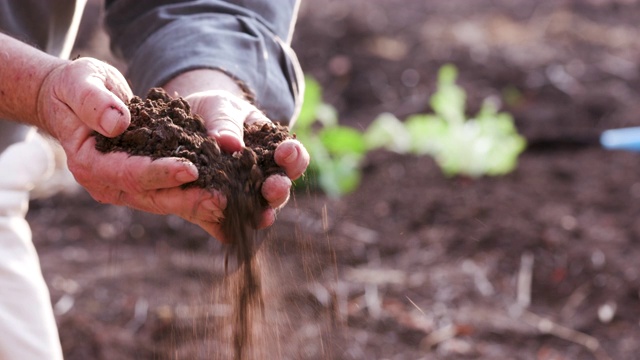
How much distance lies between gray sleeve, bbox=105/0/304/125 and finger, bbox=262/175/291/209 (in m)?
0.40

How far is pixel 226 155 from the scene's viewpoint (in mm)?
1710

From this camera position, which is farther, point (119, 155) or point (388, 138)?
point (388, 138)

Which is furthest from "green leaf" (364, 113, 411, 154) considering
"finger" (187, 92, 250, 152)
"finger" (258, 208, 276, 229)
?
"finger" (258, 208, 276, 229)

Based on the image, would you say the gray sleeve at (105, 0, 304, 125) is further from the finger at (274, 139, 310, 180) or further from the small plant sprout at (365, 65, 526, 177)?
the small plant sprout at (365, 65, 526, 177)

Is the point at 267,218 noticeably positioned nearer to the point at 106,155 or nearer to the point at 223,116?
the point at 223,116

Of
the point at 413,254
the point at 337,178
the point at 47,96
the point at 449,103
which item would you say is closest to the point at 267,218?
the point at 47,96

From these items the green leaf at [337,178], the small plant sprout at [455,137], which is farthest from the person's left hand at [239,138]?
the small plant sprout at [455,137]

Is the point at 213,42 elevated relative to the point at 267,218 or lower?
elevated

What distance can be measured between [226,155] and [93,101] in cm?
28

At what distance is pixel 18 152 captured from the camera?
221 centimetres

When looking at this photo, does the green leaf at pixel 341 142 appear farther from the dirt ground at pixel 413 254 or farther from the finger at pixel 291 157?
the finger at pixel 291 157

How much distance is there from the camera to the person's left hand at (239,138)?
5.50 feet

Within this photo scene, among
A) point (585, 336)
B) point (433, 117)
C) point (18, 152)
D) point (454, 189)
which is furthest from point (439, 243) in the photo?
point (18, 152)

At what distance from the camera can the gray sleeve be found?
78.4 inches
